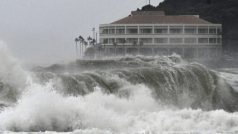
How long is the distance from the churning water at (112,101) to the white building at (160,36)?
62522 millimetres

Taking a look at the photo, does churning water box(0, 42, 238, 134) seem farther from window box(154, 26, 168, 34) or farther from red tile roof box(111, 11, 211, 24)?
red tile roof box(111, 11, 211, 24)

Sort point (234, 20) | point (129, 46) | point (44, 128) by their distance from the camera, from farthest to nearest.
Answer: point (234, 20), point (129, 46), point (44, 128)

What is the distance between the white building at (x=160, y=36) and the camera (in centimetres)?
10025

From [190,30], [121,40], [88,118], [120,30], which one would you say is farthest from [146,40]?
[88,118]

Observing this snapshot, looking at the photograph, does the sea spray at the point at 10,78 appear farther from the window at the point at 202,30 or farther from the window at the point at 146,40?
the window at the point at 202,30

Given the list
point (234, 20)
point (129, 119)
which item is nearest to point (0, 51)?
point (129, 119)

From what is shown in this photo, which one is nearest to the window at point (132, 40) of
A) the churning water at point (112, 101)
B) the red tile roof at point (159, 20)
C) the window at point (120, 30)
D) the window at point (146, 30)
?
the window at point (120, 30)

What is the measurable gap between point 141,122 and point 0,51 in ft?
27.7

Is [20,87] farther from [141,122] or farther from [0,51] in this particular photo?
[141,122]

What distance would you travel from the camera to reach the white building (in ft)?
329

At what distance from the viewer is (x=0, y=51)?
28312 millimetres

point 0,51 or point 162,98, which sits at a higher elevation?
point 0,51

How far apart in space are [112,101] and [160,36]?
73701 mm

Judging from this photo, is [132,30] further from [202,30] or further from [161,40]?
[202,30]
